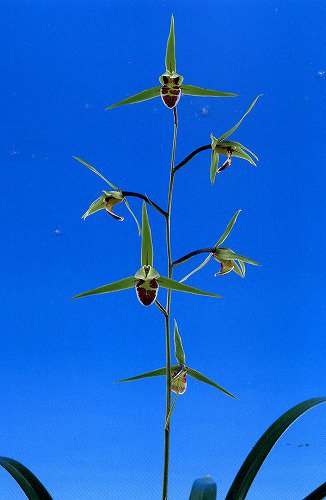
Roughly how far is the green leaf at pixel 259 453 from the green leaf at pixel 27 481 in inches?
15.3

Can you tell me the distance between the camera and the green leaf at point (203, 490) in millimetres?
1154

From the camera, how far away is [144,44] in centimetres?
195

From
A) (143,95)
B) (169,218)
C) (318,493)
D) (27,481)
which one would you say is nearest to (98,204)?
(169,218)

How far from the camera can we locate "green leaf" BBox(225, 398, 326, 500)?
1.22 meters

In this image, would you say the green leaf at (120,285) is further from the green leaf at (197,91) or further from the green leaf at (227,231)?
the green leaf at (197,91)

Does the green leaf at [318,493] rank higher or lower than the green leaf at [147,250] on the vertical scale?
lower

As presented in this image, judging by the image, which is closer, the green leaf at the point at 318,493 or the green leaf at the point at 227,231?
the green leaf at the point at 318,493

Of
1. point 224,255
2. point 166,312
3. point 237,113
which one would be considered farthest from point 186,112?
point 166,312

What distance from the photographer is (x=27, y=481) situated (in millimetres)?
1234

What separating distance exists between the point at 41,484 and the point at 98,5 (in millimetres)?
1516

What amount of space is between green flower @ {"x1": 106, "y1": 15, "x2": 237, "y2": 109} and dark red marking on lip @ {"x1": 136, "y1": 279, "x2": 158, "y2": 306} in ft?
1.36

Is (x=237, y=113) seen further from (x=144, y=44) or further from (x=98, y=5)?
(x=98, y=5)

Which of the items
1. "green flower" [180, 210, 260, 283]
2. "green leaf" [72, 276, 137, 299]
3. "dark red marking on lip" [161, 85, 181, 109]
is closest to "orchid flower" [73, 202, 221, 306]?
"green leaf" [72, 276, 137, 299]

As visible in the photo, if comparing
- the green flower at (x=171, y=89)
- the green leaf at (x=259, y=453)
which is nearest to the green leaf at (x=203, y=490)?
the green leaf at (x=259, y=453)
